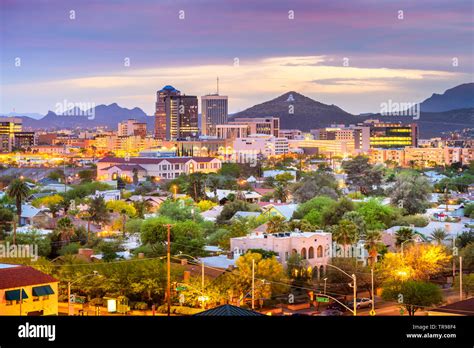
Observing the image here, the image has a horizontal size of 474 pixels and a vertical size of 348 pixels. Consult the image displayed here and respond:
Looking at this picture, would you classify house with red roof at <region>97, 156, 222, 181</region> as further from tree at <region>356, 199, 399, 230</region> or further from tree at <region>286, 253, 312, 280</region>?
tree at <region>286, 253, 312, 280</region>

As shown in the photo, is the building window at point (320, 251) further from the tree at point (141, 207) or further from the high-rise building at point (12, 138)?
the high-rise building at point (12, 138)

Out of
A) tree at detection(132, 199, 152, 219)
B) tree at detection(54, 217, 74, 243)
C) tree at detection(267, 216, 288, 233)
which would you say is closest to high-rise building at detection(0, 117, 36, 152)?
tree at detection(132, 199, 152, 219)

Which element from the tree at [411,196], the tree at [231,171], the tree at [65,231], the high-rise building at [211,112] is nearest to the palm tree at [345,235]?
the tree at [65,231]

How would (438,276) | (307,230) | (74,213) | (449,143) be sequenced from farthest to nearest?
1. (449,143)
2. (74,213)
3. (307,230)
4. (438,276)

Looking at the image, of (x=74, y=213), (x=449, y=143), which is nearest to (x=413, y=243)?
(x=74, y=213)
